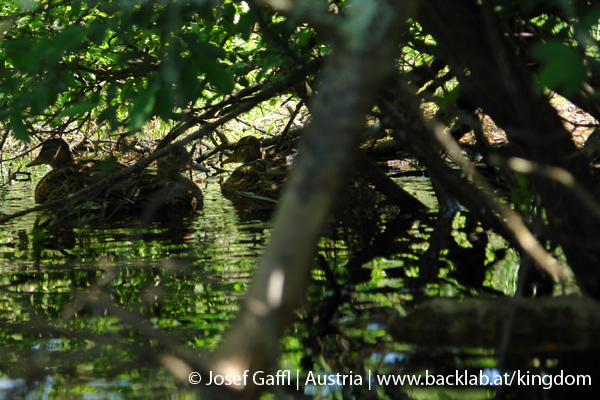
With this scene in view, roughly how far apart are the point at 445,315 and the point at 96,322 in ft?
5.55

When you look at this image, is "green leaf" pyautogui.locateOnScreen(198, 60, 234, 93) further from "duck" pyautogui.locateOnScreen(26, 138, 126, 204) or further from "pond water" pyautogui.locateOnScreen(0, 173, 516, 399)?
"duck" pyautogui.locateOnScreen(26, 138, 126, 204)

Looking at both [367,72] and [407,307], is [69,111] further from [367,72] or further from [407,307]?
[407,307]

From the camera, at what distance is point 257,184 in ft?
25.3

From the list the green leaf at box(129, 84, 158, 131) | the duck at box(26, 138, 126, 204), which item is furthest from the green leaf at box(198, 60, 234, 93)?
the duck at box(26, 138, 126, 204)

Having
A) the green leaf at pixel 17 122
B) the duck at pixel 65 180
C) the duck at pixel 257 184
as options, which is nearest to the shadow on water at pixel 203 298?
the green leaf at pixel 17 122

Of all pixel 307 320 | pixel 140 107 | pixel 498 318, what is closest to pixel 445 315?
pixel 498 318

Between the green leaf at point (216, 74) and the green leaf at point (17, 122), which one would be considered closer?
the green leaf at point (216, 74)

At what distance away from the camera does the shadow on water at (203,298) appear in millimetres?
2074

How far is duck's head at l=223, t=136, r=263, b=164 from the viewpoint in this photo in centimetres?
1007

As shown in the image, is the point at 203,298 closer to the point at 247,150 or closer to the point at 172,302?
the point at 172,302

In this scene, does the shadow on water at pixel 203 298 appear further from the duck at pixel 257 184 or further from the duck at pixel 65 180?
the duck at pixel 65 180

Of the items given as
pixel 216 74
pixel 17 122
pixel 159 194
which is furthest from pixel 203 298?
pixel 159 194

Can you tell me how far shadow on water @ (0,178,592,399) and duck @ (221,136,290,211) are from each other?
123cm

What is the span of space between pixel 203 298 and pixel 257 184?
459cm
